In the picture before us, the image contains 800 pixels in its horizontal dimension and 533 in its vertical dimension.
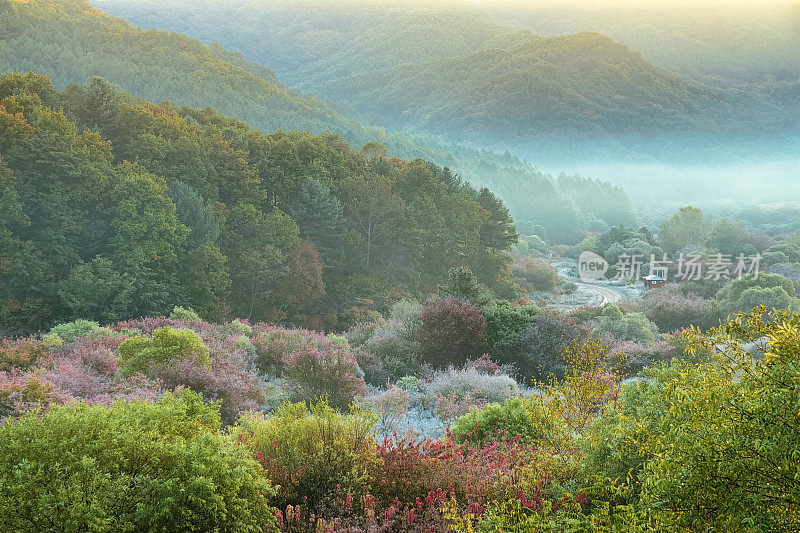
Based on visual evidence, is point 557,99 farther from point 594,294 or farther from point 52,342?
point 52,342

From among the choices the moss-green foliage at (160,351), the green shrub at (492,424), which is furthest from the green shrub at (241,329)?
the green shrub at (492,424)

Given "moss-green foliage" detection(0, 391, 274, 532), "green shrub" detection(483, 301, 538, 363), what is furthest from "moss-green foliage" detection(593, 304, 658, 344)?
"moss-green foliage" detection(0, 391, 274, 532)

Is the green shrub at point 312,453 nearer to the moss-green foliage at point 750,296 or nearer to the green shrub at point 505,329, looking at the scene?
the green shrub at point 505,329

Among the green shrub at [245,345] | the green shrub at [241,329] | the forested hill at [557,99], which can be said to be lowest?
the green shrub at [241,329]

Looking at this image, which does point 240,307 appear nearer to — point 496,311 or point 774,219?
point 496,311

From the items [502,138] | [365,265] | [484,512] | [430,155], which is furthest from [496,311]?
[502,138]

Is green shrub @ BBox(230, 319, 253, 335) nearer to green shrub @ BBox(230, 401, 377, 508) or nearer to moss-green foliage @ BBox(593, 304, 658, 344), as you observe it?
green shrub @ BBox(230, 401, 377, 508)

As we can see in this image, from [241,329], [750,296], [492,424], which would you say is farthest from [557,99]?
[492,424]
